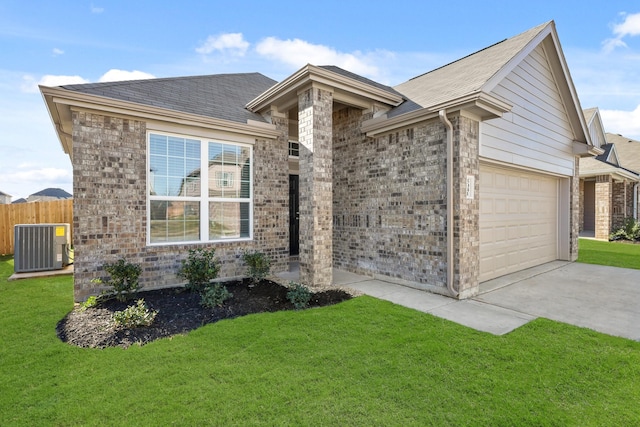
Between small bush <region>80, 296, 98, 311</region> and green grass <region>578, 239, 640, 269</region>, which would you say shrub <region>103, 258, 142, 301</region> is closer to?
small bush <region>80, 296, 98, 311</region>

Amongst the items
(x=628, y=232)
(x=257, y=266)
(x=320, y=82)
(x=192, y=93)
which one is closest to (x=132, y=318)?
(x=257, y=266)

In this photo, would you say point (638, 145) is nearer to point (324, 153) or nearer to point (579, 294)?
point (579, 294)

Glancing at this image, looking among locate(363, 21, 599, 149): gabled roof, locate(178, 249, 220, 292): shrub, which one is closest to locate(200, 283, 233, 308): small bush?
locate(178, 249, 220, 292): shrub

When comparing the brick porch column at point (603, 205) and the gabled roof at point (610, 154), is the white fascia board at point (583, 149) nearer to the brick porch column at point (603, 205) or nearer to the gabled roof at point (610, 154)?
the brick porch column at point (603, 205)

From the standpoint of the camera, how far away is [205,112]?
626cm

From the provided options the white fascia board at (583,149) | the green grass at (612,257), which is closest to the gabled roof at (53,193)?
the white fascia board at (583,149)

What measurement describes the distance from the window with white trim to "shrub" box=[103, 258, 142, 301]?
0.78 metres

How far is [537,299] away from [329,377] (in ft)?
14.6

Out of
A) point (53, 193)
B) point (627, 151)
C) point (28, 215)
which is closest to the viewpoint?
point (28, 215)

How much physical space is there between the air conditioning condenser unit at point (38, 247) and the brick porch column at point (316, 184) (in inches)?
258

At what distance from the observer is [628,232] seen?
13750 millimetres

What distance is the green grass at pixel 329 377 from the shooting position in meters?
2.36

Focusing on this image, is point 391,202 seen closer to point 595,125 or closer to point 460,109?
point 460,109

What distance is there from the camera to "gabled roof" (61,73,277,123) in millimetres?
5645
